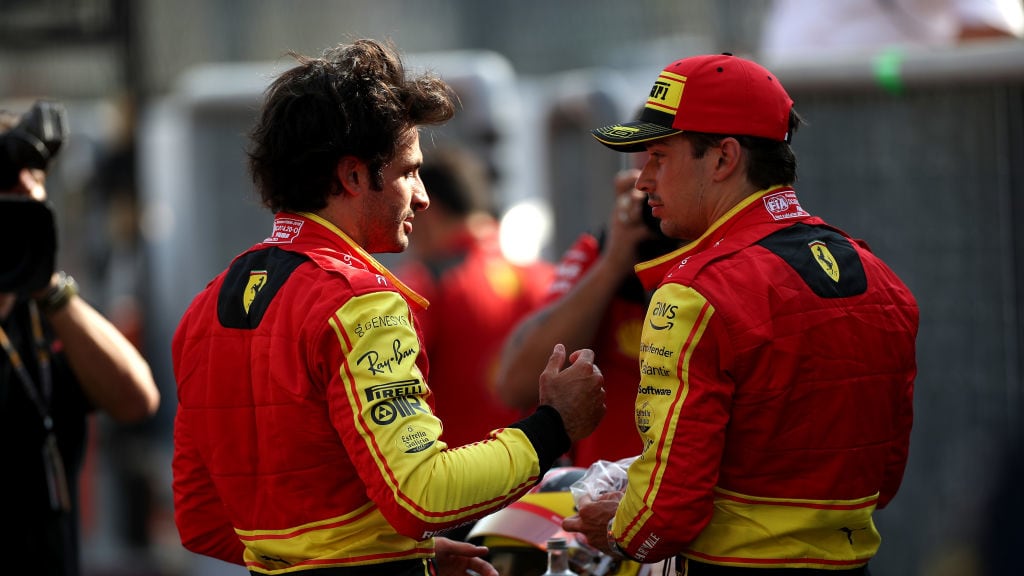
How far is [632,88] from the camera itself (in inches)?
223

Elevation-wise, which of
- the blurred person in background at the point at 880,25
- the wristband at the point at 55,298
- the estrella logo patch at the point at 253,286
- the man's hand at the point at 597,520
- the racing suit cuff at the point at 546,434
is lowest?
the man's hand at the point at 597,520

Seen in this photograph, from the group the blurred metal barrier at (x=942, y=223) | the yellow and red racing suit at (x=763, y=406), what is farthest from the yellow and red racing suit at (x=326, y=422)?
the blurred metal barrier at (x=942, y=223)

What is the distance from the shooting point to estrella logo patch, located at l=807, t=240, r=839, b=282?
2.50 meters

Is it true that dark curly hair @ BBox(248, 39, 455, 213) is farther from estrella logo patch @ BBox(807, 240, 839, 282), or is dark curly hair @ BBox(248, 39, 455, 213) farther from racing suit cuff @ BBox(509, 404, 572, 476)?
estrella logo patch @ BBox(807, 240, 839, 282)

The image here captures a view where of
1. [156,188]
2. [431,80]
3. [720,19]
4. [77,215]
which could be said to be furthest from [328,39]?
[431,80]

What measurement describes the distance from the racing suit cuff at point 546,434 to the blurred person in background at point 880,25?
2504 mm

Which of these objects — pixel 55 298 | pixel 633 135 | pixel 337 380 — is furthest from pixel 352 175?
pixel 55 298

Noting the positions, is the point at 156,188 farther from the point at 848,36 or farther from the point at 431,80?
the point at 431,80

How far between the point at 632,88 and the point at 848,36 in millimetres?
1077

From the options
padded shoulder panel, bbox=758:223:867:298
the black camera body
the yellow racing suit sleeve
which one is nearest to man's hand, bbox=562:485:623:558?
the yellow racing suit sleeve

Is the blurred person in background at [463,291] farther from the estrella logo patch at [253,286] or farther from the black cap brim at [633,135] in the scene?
the estrella logo patch at [253,286]

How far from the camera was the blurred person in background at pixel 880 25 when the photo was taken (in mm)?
4602

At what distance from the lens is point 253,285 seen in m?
2.49

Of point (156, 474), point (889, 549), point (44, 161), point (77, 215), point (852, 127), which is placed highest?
point (44, 161)
